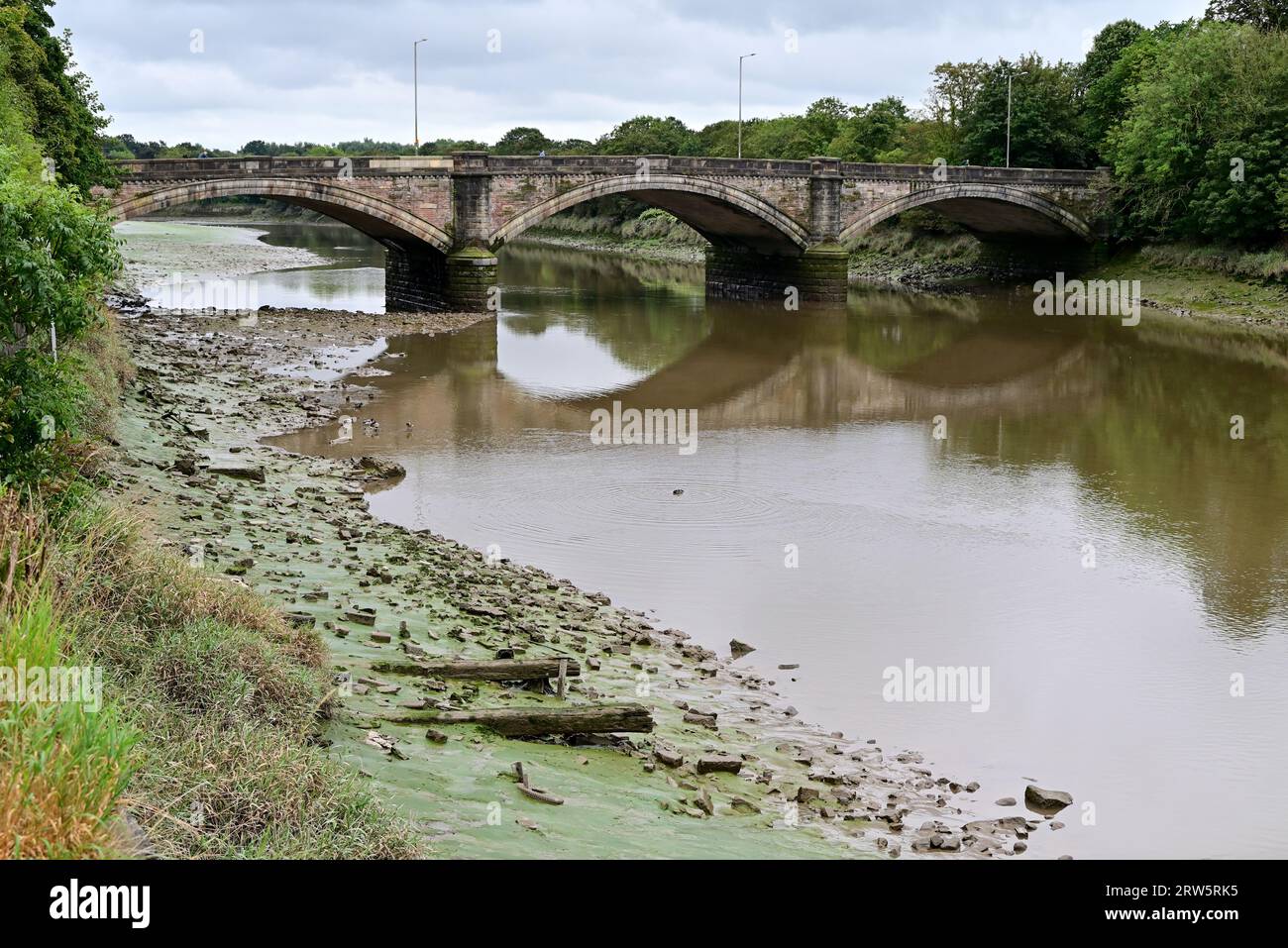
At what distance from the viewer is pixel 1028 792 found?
31.8 ft

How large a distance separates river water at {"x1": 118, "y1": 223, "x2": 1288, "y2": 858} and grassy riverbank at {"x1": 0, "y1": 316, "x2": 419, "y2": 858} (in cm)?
487

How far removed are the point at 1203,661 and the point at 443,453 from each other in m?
12.8

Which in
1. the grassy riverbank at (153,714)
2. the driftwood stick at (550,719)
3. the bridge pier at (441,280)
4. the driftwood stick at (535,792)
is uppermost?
the bridge pier at (441,280)

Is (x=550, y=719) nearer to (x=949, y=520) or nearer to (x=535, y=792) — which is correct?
(x=535, y=792)

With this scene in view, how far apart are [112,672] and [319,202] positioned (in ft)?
115

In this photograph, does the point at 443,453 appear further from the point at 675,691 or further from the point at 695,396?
the point at 675,691

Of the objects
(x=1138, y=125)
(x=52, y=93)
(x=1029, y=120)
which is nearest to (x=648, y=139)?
(x=1029, y=120)

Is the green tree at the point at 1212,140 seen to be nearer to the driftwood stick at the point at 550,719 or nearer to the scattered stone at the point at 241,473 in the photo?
the scattered stone at the point at 241,473

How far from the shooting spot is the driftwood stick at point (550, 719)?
9.20 meters

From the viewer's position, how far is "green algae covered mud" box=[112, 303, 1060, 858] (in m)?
8.08

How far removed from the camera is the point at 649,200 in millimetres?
50812

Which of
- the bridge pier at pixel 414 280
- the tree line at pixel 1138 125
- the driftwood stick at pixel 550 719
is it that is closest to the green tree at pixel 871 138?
the tree line at pixel 1138 125

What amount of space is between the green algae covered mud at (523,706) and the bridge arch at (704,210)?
1043 inches

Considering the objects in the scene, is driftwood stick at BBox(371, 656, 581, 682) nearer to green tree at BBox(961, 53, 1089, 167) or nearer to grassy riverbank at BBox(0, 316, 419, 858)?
grassy riverbank at BBox(0, 316, 419, 858)
